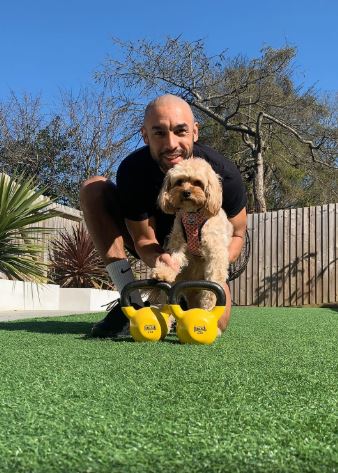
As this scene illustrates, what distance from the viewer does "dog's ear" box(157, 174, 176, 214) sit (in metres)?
3.40

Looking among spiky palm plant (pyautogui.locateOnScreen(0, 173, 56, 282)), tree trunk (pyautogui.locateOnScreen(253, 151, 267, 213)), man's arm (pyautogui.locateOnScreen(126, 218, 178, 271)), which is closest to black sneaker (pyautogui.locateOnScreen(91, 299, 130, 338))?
man's arm (pyautogui.locateOnScreen(126, 218, 178, 271))

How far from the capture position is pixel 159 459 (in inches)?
40.0

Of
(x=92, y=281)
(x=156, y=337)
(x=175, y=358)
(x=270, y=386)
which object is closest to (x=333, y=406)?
(x=270, y=386)

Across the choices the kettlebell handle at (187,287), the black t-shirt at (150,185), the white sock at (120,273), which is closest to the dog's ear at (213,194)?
the black t-shirt at (150,185)

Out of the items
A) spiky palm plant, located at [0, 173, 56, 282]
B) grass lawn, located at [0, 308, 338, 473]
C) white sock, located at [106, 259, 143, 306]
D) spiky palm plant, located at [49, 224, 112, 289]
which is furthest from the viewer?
spiky palm plant, located at [49, 224, 112, 289]

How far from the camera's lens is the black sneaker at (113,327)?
338cm

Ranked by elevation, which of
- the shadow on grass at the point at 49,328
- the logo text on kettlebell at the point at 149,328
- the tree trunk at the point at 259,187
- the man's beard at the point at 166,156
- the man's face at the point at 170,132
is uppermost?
the tree trunk at the point at 259,187

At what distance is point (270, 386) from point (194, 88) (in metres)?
15.7

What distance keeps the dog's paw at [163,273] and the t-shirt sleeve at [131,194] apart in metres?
0.57

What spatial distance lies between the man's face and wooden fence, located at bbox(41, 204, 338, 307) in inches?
316

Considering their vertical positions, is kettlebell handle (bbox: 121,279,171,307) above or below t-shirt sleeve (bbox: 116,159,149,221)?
below

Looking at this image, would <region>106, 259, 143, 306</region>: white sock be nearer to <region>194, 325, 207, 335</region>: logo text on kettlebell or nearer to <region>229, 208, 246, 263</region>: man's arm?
<region>229, 208, 246, 263</region>: man's arm

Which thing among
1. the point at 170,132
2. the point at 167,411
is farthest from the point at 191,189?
the point at 167,411

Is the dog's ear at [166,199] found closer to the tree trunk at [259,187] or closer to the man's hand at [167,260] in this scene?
the man's hand at [167,260]
